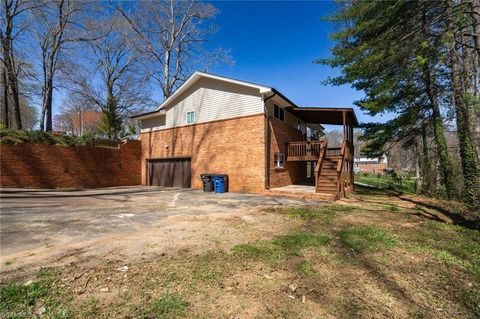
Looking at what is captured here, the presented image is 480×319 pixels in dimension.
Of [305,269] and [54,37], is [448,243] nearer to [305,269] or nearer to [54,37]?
[305,269]

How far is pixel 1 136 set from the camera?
13.2 metres

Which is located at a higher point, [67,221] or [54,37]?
[54,37]

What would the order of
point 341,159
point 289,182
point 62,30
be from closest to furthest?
point 341,159
point 289,182
point 62,30

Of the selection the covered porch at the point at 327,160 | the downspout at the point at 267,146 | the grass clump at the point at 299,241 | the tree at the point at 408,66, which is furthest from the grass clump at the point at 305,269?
the downspout at the point at 267,146

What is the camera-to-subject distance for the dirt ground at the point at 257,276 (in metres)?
2.68

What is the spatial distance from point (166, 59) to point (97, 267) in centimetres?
2422

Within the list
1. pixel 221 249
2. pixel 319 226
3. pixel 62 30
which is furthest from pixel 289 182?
pixel 62 30

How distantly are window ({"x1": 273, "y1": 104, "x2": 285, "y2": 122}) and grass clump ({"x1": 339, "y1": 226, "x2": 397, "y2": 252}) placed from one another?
9.95m

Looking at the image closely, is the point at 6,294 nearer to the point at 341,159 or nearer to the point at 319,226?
the point at 319,226

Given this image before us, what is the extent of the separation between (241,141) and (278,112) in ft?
11.2

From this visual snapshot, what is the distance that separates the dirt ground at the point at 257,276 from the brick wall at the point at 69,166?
12455 millimetres

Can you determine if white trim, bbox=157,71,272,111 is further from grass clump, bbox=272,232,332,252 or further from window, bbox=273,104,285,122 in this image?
grass clump, bbox=272,232,332,252

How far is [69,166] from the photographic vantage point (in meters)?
15.2

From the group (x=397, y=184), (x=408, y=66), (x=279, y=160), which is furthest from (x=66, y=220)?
(x=397, y=184)
